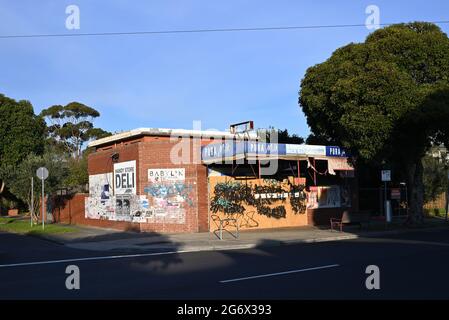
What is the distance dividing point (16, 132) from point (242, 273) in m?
38.5

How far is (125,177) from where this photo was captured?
85.7 feet

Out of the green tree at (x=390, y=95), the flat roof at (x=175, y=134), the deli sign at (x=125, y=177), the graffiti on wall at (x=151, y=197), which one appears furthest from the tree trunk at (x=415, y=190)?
the deli sign at (x=125, y=177)

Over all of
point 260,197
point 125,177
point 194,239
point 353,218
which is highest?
point 125,177

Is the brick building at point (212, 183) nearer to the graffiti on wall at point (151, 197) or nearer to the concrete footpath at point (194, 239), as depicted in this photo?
the graffiti on wall at point (151, 197)

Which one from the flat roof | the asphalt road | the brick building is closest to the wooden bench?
the brick building

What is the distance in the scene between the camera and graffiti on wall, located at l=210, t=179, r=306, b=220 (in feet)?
80.1

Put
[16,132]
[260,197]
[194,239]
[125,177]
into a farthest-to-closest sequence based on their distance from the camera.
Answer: [16,132], [125,177], [260,197], [194,239]

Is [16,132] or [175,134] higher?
[16,132]

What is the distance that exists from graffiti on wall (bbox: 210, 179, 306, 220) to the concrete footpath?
4.02ft

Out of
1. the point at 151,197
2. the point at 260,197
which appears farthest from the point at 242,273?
the point at 260,197

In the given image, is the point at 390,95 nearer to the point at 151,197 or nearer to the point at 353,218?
the point at 353,218

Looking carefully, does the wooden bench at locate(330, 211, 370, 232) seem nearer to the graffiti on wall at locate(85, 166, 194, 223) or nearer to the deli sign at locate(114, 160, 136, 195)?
the graffiti on wall at locate(85, 166, 194, 223)

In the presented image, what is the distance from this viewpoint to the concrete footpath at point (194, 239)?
18359mm

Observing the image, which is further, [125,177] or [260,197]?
[125,177]
